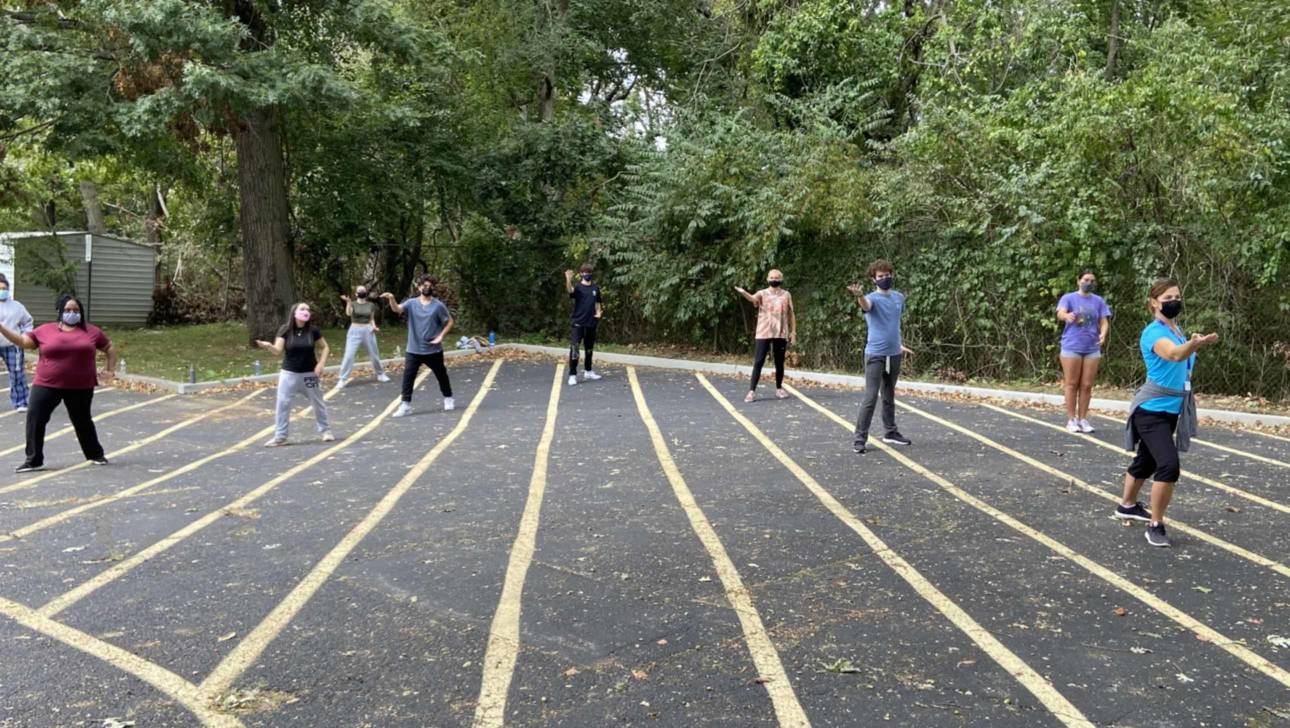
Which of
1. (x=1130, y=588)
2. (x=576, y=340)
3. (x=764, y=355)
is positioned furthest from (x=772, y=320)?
(x=1130, y=588)

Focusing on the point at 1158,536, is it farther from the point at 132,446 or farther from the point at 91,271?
the point at 91,271

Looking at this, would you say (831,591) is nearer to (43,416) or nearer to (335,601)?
(335,601)

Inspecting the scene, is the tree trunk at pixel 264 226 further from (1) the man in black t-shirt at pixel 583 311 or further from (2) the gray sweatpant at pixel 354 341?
(1) the man in black t-shirt at pixel 583 311

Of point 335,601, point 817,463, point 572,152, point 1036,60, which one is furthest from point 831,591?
point 572,152

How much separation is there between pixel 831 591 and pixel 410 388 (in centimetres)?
789

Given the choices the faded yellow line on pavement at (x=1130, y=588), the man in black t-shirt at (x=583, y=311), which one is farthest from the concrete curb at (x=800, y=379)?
the faded yellow line on pavement at (x=1130, y=588)

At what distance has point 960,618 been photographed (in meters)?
4.53

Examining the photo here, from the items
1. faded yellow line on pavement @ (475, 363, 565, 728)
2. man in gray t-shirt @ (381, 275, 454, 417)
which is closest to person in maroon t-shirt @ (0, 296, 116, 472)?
man in gray t-shirt @ (381, 275, 454, 417)

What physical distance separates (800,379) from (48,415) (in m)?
10.2

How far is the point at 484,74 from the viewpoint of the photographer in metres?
23.7

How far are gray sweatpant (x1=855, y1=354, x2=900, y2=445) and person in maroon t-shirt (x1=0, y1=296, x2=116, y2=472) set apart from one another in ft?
23.9

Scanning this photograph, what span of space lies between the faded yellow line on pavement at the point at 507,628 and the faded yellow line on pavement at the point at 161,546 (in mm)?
2225

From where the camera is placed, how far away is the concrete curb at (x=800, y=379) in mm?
10797

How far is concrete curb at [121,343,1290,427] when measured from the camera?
10.8 metres
